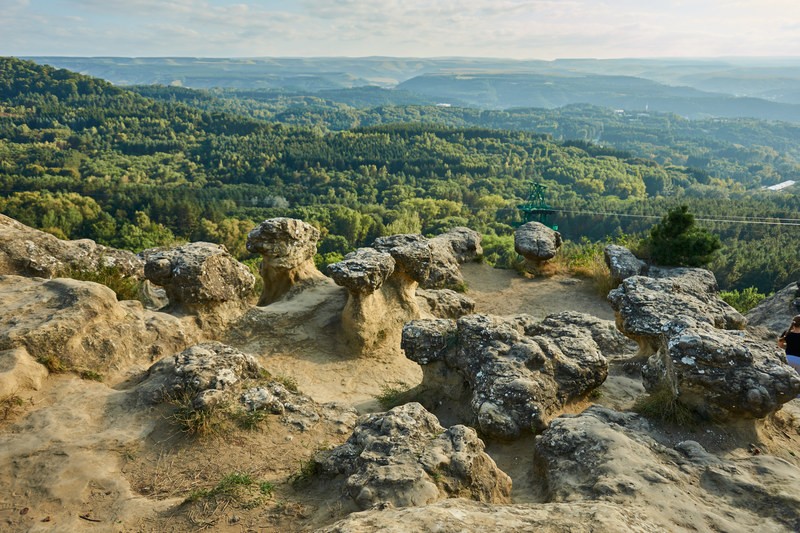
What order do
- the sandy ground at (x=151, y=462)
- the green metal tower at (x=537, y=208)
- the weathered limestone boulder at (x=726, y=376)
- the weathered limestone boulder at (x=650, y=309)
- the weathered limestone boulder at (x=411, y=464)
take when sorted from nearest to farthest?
1. the weathered limestone boulder at (x=411, y=464)
2. the sandy ground at (x=151, y=462)
3. the weathered limestone boulder at (x=726, y=376)
4. the weathered limestone boulder at (x=650, y=309)
5. the green metal tower at (x=537, y=208)

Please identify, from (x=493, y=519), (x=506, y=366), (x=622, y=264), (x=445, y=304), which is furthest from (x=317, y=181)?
(x=493, y=519)

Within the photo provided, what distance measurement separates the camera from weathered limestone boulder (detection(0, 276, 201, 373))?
30.5ft

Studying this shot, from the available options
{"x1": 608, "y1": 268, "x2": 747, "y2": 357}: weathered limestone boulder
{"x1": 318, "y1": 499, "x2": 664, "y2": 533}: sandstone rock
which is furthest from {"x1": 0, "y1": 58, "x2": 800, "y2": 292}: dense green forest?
{"x1": 318, "y1": 499, "x2": 664, "y2": 533}: sandstone rock

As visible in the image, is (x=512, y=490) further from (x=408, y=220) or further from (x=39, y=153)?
(x=39, y=153)

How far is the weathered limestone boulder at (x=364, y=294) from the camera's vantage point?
1375 cm

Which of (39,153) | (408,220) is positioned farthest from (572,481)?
(39,153)

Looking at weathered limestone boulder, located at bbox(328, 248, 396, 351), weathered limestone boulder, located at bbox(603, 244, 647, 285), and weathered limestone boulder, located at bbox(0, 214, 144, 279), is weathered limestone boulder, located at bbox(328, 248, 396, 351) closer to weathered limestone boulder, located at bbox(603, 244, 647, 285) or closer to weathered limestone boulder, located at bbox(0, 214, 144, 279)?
weathered limestone boulder, located at bbox(0, 214, 144, 279)

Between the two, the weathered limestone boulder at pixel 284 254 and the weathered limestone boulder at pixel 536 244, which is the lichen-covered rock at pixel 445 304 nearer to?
the weathered limestone boulder at pixel 284 254

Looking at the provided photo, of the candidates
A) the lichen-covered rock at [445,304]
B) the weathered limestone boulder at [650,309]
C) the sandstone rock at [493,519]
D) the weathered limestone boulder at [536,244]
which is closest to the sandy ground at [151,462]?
the sandstone rock at [493,519]

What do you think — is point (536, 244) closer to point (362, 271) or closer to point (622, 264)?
point (622, 264)

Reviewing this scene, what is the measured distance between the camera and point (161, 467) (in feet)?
24.0

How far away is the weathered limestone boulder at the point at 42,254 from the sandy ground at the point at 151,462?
5.84 m

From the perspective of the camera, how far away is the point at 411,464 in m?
6.44

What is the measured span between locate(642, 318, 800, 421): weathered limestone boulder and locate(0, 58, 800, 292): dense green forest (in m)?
33.9
